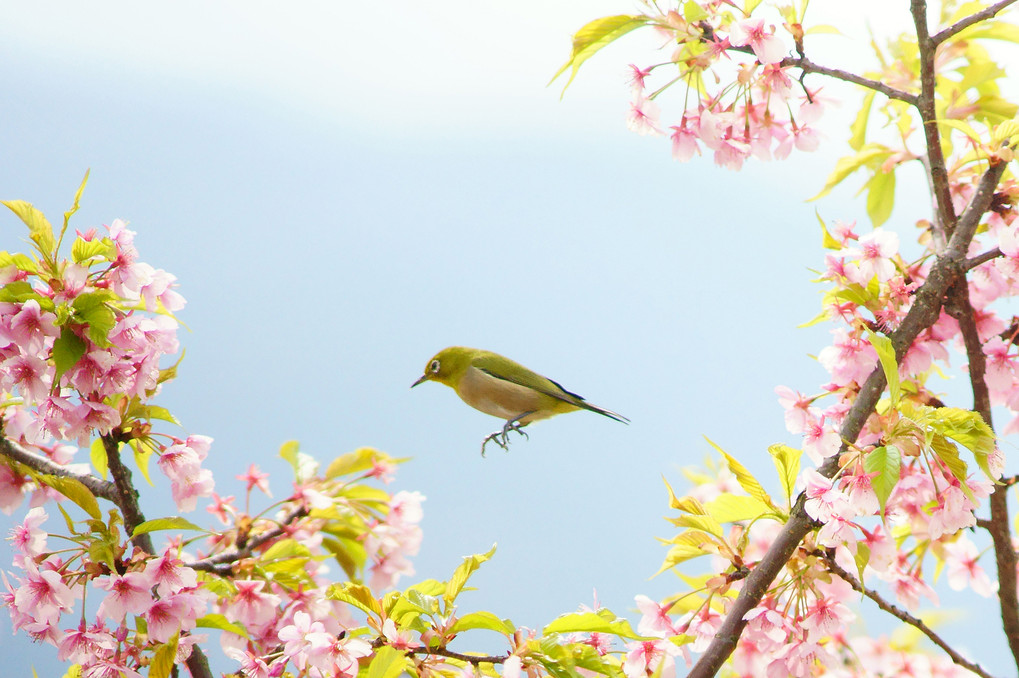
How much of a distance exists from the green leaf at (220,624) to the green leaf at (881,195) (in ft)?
5.02

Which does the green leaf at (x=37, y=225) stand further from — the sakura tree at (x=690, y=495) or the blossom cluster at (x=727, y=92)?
the blossom cluster at (x=727, y=92)

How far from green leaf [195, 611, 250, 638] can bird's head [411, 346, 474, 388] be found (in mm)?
698

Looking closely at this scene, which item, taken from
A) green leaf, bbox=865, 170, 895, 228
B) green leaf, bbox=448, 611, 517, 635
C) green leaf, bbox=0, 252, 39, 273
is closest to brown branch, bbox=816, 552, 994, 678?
green leaf, bbox=448, 611, 517, 635

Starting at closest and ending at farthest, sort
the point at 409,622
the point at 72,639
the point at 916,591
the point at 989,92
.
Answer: the point at 409,622, the point at 72,639, the point at 916,591, the point at 989,92

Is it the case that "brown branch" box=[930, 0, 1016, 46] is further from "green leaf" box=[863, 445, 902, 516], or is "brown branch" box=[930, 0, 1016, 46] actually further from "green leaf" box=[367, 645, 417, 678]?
"green leaf" box=[367, 645, 417, 678]

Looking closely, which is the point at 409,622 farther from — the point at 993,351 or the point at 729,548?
the point at 993,351

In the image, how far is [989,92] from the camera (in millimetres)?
1683

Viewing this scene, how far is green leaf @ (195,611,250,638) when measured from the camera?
1273mm

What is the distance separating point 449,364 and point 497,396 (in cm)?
18

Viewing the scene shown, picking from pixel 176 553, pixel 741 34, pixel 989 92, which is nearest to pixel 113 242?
pixel 176 553

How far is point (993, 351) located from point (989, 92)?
2.01 ft

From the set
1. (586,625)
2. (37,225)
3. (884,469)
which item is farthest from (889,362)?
(37,225)

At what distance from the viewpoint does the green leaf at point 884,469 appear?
38.5 inches

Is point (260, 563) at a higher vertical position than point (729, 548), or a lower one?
lower
